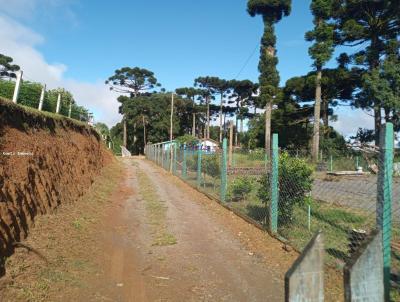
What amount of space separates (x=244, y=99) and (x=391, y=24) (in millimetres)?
40716

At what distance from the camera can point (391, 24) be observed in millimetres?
37312

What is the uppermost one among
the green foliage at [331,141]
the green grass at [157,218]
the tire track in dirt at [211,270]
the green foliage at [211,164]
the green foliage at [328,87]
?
the green foliage at [328,87]

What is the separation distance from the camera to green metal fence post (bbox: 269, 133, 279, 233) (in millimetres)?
8031

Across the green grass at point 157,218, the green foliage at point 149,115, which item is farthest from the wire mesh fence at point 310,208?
the green foliage at point 149,115

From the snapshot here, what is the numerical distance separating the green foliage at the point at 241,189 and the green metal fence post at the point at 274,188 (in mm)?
3901

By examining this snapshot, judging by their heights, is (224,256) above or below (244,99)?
below

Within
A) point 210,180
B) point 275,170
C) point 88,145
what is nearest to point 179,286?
point 275,170

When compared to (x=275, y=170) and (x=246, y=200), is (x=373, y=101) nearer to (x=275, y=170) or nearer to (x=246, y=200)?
(x=246, y=200)

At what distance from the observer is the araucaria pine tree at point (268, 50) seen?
130ft

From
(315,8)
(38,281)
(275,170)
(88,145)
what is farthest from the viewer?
(315,8)

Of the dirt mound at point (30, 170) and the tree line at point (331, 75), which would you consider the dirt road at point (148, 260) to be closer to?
the dirt mound at point (30, 170)

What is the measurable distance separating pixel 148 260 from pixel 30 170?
2938mm

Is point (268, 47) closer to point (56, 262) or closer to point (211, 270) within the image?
point (211, 270)

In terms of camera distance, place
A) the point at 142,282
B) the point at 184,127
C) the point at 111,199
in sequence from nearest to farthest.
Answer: the point at 142,282 < the point at 111,199 < the point at 184,127
